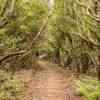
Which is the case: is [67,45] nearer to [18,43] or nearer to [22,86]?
[18,43]

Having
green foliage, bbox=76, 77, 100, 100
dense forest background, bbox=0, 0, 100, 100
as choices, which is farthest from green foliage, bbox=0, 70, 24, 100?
green foliage, bbox=76, 77, 100, 100

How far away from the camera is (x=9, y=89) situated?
489 inches

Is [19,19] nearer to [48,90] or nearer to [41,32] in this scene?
[41,32]

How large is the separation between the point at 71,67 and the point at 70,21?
3.72m

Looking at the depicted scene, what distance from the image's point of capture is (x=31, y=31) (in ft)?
71.6

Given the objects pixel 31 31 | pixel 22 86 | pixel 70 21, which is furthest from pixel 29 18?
pixel 22 86

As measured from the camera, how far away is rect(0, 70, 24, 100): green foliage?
11.3 m

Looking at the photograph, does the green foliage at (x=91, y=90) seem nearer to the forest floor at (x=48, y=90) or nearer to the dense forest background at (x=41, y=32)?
the forest floor at (x=48, y=90)

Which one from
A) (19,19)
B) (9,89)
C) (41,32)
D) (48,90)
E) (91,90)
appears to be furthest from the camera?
(19,19)

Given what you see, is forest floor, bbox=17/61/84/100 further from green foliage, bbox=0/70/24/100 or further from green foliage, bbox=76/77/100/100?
green foliage, bbox=76/77/100/100

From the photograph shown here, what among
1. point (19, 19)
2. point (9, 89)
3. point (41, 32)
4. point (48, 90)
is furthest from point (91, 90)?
point (19, 19)

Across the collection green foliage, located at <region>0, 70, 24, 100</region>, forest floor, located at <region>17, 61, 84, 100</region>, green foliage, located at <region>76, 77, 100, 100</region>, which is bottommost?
forest floor, located at <region>17, 61, 84, 100</region>

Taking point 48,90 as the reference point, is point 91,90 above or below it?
above

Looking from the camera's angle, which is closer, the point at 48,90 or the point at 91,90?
the point at 91,90
